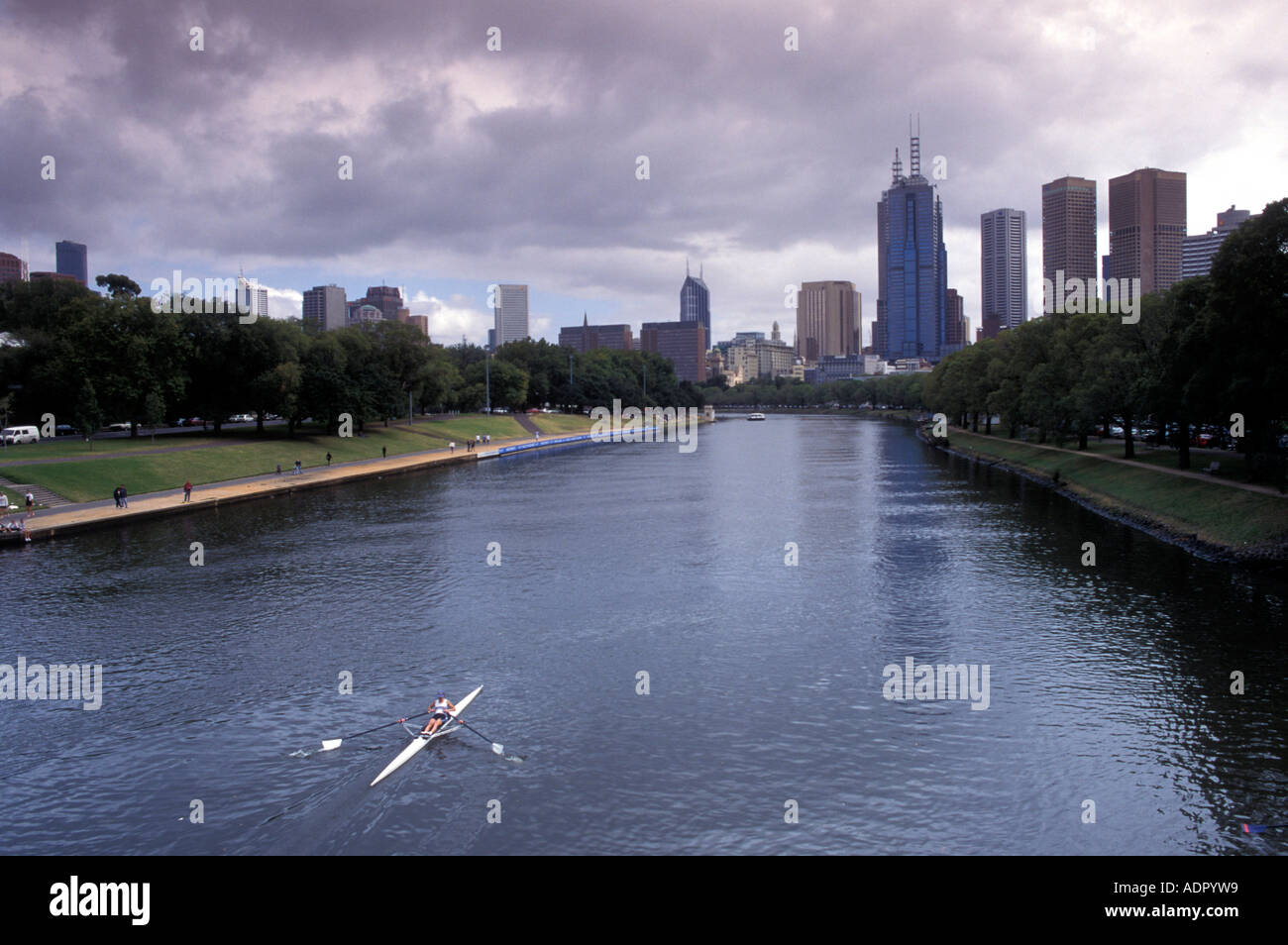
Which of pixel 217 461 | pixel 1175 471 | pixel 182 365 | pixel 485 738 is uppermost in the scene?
pixel 182 365

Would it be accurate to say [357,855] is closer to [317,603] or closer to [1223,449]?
[317,603]

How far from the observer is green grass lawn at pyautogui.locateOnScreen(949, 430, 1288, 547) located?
40.0m

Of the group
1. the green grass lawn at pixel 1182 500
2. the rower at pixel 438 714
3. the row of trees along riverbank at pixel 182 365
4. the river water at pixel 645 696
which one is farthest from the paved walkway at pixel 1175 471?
the row of trees along riverbank at pixel 182 365

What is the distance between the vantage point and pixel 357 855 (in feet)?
50.2

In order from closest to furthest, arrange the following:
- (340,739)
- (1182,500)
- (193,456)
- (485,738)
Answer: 1. (340,739)
2. (485,738)
3. (1182,500)
4. (193,456)

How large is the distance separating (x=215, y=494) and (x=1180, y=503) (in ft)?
195

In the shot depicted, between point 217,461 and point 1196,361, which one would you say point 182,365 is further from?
point 1196,361

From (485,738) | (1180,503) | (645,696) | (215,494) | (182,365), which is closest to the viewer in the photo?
(485,738)

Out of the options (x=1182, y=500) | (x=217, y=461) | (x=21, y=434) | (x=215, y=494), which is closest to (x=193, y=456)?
(x=217, y=461)

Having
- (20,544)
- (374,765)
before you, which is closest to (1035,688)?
(374,765)

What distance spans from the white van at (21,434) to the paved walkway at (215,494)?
18799mm

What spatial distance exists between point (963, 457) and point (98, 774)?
96.7 metres

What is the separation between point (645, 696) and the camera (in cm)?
2286

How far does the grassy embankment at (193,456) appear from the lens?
184 feet
